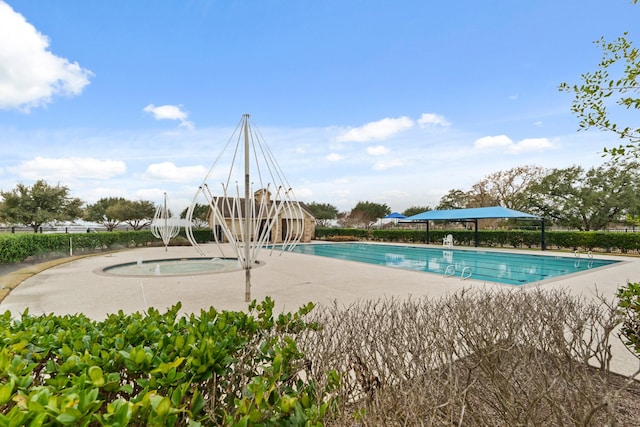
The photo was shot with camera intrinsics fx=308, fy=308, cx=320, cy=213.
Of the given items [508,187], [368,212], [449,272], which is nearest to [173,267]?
[449,272]

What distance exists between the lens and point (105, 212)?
1539 inches

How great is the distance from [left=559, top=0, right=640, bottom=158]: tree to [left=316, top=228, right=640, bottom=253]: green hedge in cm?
2237

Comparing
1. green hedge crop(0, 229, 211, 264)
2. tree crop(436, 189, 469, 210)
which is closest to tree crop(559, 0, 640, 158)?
green hedge crop(0, 229, 211, 264)

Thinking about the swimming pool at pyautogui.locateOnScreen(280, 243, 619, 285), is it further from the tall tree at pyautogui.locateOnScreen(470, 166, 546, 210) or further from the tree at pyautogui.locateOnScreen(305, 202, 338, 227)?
the tree at pyautogui.locateOnScreen(305, 202, 338, 227)

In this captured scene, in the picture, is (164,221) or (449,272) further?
(164,221)

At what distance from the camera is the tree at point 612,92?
2775mm

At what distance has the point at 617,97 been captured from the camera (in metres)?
2.99

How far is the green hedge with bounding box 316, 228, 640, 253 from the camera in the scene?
19.4 metres

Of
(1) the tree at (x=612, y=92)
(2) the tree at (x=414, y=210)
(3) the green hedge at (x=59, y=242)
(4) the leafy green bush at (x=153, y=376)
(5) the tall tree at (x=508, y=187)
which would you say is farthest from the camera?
(2) the tree at (x=414, y=210)

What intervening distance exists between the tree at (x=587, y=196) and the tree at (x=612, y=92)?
105 ft

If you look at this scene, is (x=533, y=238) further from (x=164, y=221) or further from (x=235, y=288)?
(x=164, y=221)

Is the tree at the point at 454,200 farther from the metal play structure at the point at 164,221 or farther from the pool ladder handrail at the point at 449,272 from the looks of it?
the metal play structure at the point at 164,221

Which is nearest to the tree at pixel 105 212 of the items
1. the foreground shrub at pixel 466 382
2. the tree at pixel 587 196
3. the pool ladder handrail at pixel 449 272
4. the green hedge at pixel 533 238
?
the green hedge at pixel 533 238

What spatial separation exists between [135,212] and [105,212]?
5.83 meters
